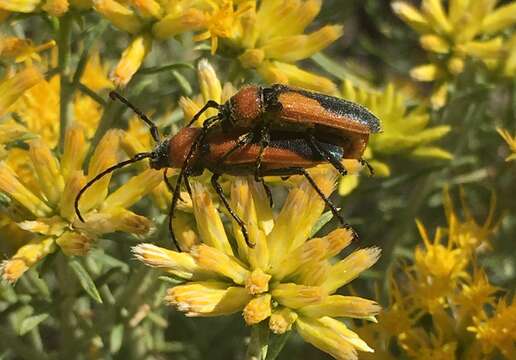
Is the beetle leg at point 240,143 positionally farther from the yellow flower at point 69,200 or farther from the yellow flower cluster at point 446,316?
the yellow flower cluster at point 446,316

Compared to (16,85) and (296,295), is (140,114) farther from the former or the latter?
(296,295)

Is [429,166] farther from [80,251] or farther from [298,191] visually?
[80,251]

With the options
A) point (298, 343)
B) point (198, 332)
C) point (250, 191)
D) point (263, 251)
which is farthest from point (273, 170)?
point (298, 343)

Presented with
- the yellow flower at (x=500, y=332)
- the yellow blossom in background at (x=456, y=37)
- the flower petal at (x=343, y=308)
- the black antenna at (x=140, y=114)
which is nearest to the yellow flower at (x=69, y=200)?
the black antenna at (x=140, y=114)

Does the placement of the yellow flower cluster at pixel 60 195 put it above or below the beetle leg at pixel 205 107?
below

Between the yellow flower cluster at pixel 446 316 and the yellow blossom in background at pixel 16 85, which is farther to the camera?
the yellow flower cluster at pixel 446 316

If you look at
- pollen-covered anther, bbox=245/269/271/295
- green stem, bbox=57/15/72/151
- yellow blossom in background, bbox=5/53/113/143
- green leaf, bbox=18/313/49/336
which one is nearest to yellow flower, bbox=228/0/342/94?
green stem, bbox=57/15/72/151

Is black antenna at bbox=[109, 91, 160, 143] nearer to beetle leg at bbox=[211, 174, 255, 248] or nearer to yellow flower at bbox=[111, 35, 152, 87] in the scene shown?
yellow flower at bbox=[111, 35, 152, 87]
